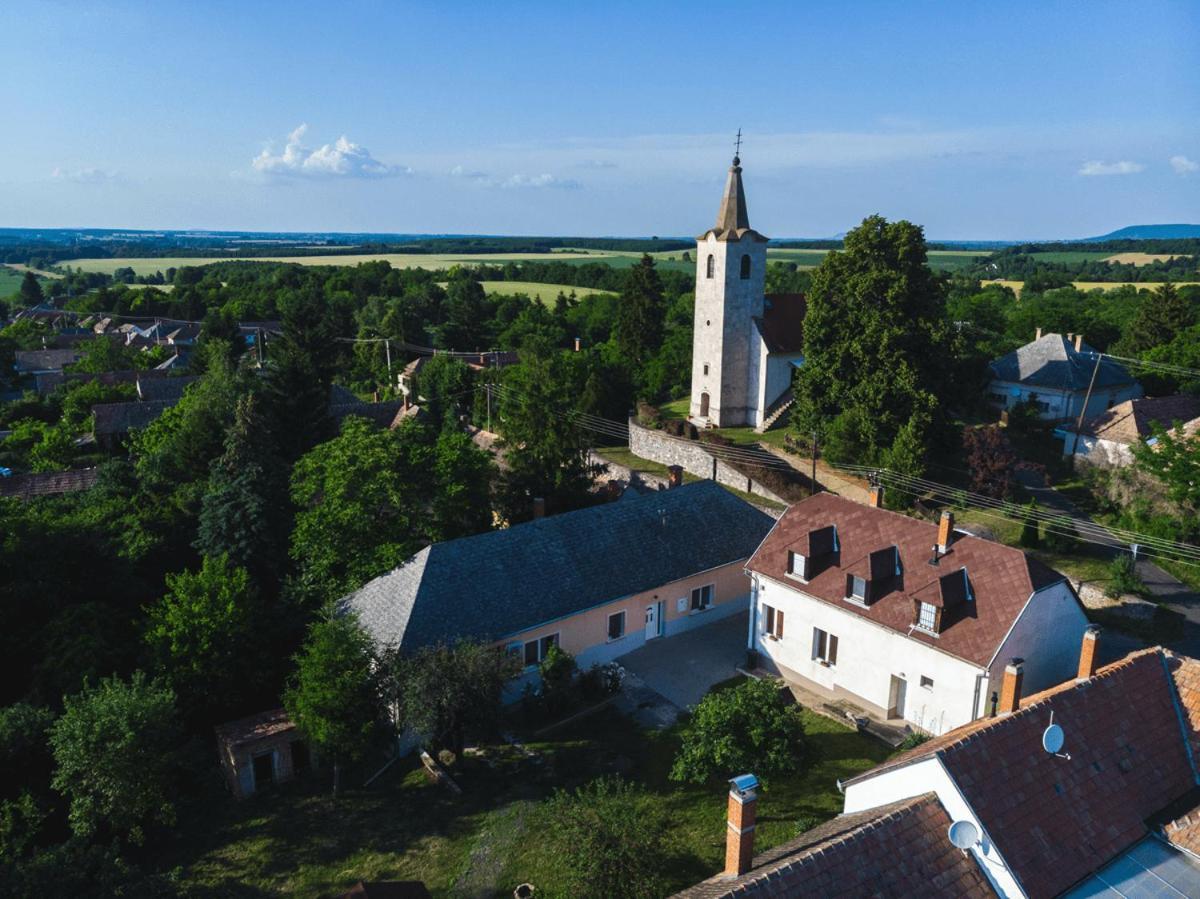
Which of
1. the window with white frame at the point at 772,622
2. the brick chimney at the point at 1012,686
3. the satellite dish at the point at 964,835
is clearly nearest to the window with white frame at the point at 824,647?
the window with white frame at the point at 772,622

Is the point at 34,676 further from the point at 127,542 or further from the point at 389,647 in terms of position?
the point at 389,647

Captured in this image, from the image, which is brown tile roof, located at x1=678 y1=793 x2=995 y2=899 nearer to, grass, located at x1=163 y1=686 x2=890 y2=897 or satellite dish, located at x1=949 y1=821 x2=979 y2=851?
satellite dish, located at x1=949 y1=821 x2=979 y2=851

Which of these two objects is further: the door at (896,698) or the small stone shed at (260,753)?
the door at (896,698)

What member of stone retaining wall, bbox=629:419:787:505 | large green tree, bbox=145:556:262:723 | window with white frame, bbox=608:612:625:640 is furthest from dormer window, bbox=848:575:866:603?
large green tree, bbox=145:556:262:723

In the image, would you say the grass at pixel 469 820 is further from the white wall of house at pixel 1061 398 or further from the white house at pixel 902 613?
the white wall of house at pixel 1061 398

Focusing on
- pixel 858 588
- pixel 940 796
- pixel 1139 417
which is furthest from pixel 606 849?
pixel 1139 417

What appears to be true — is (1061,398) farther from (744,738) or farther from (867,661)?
(744,738)
